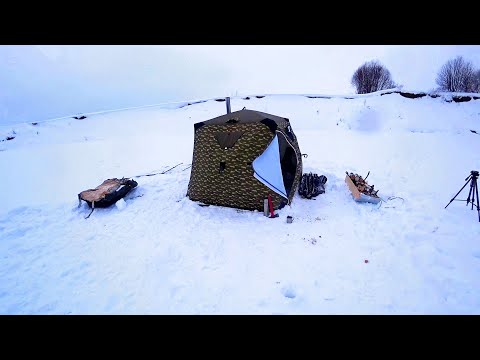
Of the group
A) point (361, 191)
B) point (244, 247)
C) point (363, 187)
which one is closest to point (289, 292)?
point (244, 247)

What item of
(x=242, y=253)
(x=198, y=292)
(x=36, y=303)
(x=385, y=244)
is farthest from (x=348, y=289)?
(x=36, y=303)

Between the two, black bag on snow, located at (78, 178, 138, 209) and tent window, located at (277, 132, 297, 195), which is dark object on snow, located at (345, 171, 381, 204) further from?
black bag on snow, located at (78, 178, 138, 209)

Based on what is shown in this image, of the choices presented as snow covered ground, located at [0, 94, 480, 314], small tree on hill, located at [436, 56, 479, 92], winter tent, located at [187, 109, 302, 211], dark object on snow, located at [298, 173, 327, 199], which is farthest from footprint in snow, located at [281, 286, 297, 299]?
small tree on hill, located at [436, 56, 479, 92]

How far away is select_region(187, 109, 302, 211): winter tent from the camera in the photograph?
6246 mm

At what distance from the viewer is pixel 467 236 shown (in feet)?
16.6

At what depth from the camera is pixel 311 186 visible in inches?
286

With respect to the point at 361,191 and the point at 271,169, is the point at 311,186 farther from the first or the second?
the point at 271,169

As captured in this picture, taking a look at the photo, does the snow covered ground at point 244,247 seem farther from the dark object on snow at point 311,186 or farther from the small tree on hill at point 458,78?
the small tree on hill at point 458,78

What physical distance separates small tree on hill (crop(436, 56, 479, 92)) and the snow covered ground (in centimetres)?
2009

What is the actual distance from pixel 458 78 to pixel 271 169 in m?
30.0

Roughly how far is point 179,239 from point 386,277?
412cm

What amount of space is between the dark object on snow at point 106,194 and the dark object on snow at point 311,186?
210 inches

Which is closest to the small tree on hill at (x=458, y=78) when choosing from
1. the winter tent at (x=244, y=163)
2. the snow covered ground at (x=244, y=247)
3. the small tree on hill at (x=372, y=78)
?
the small tree on hill at (x=372, y=78)

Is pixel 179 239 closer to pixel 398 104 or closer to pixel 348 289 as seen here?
pixel 348 289
